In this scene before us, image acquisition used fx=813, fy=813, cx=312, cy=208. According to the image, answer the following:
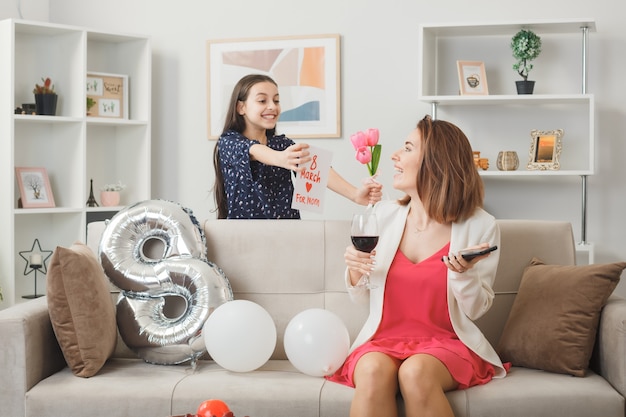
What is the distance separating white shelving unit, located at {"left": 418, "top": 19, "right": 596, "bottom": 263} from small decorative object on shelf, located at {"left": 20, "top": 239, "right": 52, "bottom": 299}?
2.25 m

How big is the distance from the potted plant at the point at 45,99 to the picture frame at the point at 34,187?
1.09ft

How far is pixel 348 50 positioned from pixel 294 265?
2.10 metres

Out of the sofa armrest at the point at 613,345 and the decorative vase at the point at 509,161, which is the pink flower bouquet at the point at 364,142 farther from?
the decorative vase at the point at 509,161

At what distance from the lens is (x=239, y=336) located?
2482mm

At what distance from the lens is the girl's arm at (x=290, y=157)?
2.77 meters

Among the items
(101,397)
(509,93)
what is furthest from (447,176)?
(509,93)

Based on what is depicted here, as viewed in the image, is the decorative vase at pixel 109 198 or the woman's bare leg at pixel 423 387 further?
the decorative vase at pixel 109 198

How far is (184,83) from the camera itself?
193 inches

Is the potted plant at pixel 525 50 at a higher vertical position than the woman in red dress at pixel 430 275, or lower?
higher

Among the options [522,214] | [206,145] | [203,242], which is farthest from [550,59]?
[203,242]

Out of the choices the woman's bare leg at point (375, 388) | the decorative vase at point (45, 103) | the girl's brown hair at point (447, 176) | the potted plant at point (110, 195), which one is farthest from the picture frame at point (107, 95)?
the woman's bare leg at point (375, 388)

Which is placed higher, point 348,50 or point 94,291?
point 348,50

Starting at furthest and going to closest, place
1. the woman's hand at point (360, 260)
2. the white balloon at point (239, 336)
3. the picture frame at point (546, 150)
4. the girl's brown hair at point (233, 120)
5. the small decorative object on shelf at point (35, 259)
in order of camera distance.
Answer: the small decorative object on shelf at point (35, 259) → the picture frame at point (546, 150) → the girl's brown hair at point (233, 120) → the white balloon at point (239, 336) → the woman's hand at point (360, 260)

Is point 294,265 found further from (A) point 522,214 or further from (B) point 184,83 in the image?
(B) point 184,83
